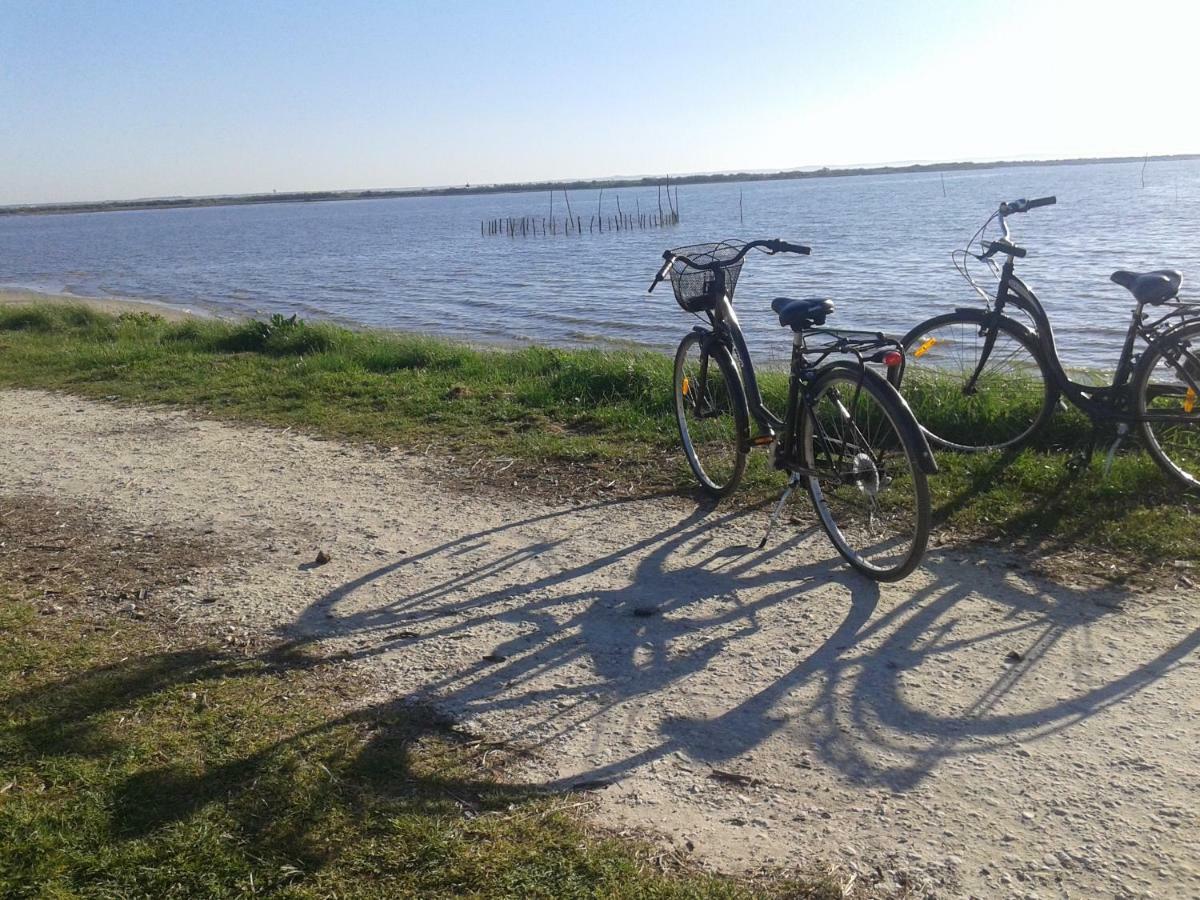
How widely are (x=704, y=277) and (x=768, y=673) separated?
2600mm

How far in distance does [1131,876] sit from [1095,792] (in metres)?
0.36

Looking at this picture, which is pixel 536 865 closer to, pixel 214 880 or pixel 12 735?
pixel 214 880

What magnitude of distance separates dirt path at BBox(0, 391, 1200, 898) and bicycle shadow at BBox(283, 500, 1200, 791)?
0.01m

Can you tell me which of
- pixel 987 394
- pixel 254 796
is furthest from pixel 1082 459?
pixel 254 796

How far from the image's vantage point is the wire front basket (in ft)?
17.9

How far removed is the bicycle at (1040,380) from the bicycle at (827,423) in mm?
935

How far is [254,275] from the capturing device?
42.6 m

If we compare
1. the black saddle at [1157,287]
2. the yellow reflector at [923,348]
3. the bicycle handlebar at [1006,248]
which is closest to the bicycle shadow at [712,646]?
the yellow reflector at [923,348]

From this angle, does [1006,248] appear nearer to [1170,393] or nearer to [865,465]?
[1170,393]

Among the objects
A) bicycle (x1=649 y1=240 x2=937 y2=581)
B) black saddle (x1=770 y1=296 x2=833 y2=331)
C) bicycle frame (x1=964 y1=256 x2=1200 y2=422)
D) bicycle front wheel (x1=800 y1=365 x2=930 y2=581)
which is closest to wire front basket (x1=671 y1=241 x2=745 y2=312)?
bicycle (x1=649 y1=240 x2=937 y2=581)

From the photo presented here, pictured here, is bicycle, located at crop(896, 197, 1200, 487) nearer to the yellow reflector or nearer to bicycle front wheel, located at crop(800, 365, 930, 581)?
the yellow reflector

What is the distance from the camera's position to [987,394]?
21.2ft

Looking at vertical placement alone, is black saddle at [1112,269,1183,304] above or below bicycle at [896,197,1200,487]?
above

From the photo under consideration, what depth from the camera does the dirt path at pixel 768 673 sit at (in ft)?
8.79
